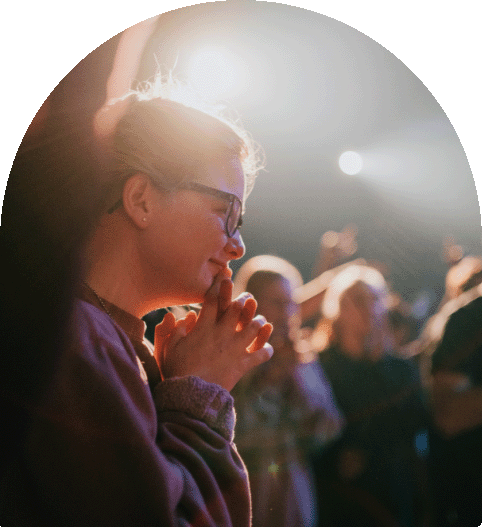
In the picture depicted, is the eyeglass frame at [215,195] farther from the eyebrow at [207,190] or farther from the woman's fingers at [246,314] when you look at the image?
the woman's fingers at [246,314]

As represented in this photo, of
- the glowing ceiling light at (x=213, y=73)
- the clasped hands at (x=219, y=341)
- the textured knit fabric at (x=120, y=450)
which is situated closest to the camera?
the textured knit fabric at (x=120, y=450)

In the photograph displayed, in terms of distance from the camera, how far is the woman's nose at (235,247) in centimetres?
76

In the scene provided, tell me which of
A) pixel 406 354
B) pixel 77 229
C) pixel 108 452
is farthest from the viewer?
pixel 406 354

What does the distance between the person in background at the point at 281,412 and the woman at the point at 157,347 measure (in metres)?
0.06

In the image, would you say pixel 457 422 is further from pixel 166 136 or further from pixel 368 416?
pixel 166 136

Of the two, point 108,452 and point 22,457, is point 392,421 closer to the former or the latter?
point 108,452

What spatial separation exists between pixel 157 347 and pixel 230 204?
0.28 metres

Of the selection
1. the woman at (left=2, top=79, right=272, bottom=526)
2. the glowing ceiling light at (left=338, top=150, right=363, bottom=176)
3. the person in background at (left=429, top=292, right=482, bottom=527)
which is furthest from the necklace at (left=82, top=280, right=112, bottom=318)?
the person in background at (left=429, top=292, right=482, bottom=527)

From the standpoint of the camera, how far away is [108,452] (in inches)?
24.7

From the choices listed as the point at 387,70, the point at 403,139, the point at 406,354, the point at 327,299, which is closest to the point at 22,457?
the point at 327,299

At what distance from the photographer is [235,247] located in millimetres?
765

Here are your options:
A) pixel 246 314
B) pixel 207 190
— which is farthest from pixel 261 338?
pixel 207 190

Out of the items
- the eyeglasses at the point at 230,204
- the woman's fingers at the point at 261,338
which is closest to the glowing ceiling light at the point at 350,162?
the eyeglasses at the point at 230,204

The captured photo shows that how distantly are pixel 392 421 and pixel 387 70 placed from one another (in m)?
0.70
